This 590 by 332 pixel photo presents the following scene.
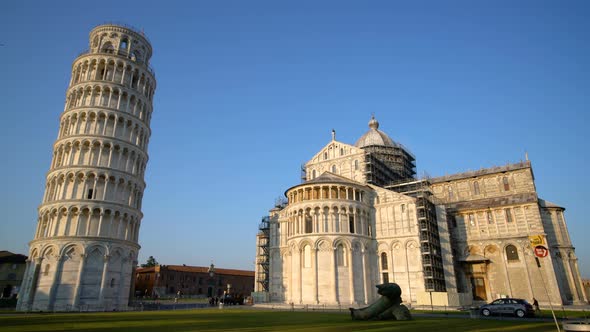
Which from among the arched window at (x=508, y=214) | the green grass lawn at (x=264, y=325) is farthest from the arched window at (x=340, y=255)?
the arched window at (x=508, y=214)

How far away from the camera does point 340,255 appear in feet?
138

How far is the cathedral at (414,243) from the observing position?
41.6m

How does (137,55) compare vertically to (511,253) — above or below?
above

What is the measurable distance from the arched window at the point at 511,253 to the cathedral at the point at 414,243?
0.11 meters

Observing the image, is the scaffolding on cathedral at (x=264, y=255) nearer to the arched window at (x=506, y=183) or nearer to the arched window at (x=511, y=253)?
the arched window at (x=511, y=253)

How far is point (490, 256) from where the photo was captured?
4675cm

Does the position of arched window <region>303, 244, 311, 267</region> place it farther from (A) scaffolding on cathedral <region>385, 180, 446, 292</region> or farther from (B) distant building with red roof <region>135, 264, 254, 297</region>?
(B) distant building with red roof <region>135, 264, 254, 297</region>

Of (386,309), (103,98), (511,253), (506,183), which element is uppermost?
(103,98)

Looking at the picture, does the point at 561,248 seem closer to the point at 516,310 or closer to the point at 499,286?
the point at 499,286

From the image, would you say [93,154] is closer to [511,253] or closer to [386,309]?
[386,309]

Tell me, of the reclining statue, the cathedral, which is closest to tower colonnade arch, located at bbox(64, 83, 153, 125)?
the cathedral

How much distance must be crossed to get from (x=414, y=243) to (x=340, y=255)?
9.19 meters

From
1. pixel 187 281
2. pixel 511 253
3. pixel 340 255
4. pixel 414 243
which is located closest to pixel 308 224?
pixel 340 255

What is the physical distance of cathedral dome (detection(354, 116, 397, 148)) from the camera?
2431 inches
